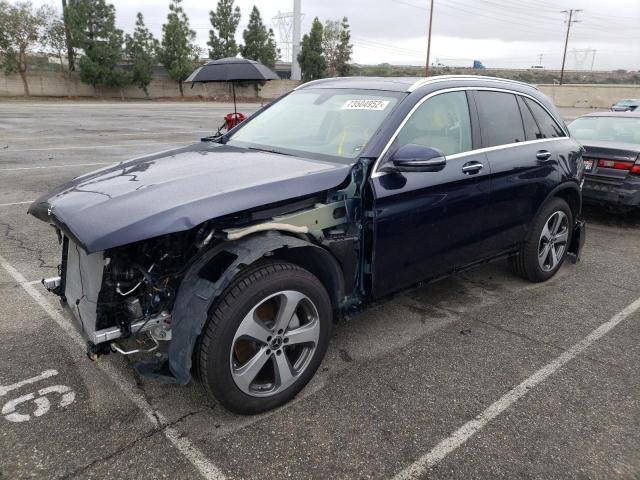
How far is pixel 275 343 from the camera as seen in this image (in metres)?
2.72

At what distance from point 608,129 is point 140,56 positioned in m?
43.6

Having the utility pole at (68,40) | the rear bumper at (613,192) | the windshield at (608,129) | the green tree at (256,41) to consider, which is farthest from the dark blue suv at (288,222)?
the green tree at (256,41)

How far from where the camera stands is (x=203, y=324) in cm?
241

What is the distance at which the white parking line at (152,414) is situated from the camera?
7.81 feet

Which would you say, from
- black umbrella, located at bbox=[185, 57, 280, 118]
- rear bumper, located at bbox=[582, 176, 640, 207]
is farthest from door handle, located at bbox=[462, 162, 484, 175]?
black umbrella, located at bbox=[185, 57, 280, 118]

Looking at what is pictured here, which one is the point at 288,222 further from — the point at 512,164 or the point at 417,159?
the point at 512,164

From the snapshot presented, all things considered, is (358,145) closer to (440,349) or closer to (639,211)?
(440,349)

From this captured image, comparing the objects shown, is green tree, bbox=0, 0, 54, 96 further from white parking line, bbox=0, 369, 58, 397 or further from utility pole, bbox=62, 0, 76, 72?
white parking line, bbox=0, 369, 58, 397

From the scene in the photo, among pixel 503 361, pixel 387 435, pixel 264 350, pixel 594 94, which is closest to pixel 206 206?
pixel 264 350

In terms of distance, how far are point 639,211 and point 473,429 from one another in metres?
6.61

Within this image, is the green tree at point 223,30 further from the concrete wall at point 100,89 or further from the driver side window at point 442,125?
the driver side window at point 442,125

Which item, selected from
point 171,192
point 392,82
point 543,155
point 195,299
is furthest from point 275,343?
point 543,155

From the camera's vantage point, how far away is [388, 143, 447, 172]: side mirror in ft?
9.79

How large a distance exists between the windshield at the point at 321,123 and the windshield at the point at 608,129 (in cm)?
501
